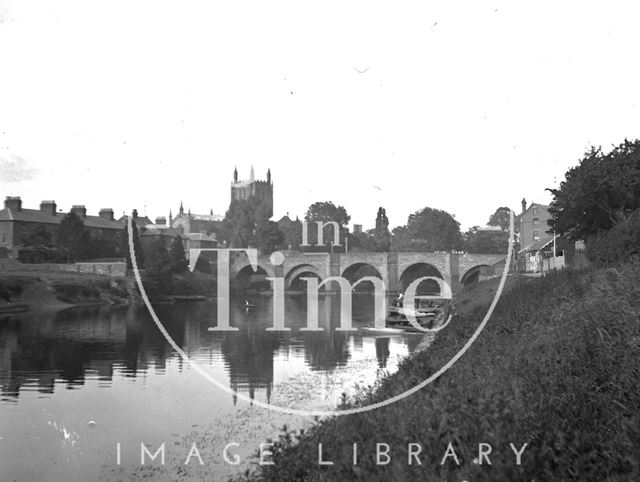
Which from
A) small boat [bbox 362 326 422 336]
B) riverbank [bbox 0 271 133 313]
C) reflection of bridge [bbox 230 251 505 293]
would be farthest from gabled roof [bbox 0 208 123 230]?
small boat [bbox 362 326 422 336]

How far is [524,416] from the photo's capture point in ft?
24.2

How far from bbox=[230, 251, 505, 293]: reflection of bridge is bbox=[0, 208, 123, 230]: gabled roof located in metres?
24.1

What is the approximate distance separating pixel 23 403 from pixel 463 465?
597 inches

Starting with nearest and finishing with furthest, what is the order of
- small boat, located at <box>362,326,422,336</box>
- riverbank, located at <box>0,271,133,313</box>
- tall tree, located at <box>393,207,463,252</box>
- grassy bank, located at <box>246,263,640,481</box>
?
grassy bank, located at <box>246,263,640,481</box> → small boat, located at <box>362,326,422,336</box> → riverbank, located at <box>0,271,133,313</box> → tall tree, located at <box>393,207,463,252</box>

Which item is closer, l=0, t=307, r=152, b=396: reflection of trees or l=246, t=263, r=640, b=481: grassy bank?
l=246, t=263, r=640, b=481: grassy bank

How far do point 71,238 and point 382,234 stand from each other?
49079mm

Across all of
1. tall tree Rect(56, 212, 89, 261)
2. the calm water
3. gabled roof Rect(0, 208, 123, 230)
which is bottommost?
the calm water

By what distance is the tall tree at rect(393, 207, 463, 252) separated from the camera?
107 m

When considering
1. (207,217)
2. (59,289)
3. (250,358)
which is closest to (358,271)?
(59,289)

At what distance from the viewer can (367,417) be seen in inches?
379

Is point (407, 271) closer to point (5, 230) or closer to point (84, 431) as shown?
point (5, 230)

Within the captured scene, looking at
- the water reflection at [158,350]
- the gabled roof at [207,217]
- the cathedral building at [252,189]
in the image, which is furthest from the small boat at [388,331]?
the gabled roof at [207,217]

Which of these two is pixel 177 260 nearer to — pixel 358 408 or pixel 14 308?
pixel 14 308

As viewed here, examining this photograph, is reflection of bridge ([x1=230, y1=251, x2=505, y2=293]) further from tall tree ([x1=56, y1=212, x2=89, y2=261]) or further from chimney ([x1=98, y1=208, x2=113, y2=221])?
chimney ([x1=98, y1=208, x2=113, y2=221])
